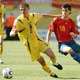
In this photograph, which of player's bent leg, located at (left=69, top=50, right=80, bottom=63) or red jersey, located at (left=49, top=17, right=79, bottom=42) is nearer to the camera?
player's bent leg, located at (left=69, top=50, right=80, bottom=63)

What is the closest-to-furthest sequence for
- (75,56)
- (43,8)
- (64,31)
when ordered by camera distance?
(75,56), (64,31), (43,8)

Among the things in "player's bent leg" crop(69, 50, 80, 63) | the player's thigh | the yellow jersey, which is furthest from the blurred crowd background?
"player's bent leg" crop(69, 50, 80, 63)

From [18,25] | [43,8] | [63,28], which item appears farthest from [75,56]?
[43,8]

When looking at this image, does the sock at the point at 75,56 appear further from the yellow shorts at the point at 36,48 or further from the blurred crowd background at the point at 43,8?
the blurred crowd background at the point at 43,8

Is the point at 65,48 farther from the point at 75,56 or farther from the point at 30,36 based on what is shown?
the point at 30,36

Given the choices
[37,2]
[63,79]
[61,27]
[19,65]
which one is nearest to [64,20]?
[61,27]

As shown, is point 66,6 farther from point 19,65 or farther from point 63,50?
point 19,65

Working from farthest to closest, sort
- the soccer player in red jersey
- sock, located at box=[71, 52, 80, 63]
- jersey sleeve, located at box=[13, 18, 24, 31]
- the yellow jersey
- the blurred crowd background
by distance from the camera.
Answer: the blurred crowd background < the soccer player in red jersey < the yellow jersey < jersey sleeve, located at box=[13, 18, 24, 31] < sock, located at box=[71, 52, 80, 63]

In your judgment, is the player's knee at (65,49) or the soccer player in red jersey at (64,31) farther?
the soccer player in red jersey at (64,31)

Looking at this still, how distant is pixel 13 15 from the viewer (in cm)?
2769

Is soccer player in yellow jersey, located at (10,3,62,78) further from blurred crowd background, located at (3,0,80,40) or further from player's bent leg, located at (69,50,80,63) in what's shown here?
blurred crowd background, located at (3,0,80,40)

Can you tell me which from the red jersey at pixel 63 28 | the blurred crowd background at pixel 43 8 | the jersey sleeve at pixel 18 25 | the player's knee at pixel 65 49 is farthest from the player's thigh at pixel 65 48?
the blurred crowd background at pixel 43 8

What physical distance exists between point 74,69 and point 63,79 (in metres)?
2.08

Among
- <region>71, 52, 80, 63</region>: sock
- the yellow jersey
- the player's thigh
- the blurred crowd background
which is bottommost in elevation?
the blurred crowd background
